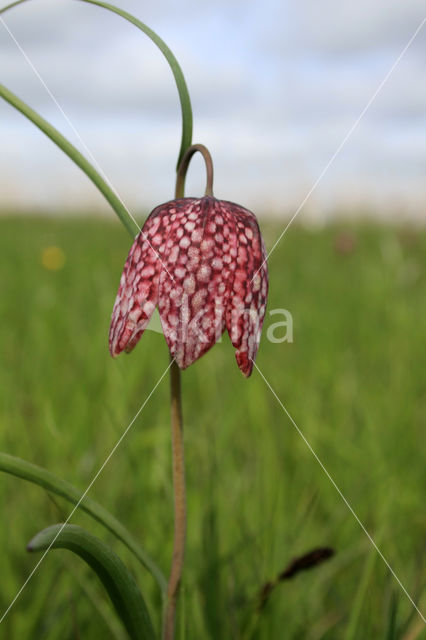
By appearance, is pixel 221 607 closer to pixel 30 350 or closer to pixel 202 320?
pixel 202 320

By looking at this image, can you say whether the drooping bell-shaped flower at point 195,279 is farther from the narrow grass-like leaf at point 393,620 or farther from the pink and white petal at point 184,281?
the narrow grass-like leaf at point 393,620

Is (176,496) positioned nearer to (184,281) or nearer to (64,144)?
(184,281)

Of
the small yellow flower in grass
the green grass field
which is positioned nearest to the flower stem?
the green grass field

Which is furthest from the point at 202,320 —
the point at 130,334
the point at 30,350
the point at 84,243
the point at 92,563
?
the point at 84,243

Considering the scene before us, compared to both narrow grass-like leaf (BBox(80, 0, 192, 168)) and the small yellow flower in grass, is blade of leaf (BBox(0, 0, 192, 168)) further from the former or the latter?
the small yellow flower in grass

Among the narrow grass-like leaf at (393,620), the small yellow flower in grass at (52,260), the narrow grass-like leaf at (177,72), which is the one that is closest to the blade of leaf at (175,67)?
the narrow grass-like leaf at (177,72)

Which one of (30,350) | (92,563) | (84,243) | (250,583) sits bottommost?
(250,583)

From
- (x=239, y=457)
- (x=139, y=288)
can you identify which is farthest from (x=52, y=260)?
(x=139, y=288)
